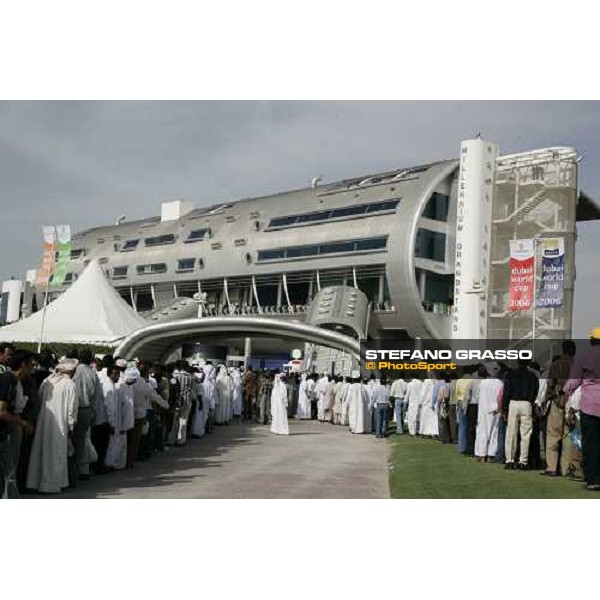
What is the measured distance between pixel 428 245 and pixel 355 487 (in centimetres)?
3585

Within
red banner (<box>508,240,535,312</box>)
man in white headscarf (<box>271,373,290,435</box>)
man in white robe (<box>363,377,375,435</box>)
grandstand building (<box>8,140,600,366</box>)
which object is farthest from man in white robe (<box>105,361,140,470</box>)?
grandstand building (<box>8,140,600,366</box>)

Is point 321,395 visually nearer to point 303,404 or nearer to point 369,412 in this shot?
point 303,404

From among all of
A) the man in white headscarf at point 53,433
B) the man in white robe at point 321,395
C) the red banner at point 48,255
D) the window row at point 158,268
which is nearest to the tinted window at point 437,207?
the window row at point 158,268

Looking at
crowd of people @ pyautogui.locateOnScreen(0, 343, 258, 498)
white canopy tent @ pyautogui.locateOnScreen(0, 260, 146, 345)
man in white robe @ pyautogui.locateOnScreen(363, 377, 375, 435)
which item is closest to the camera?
crowd of people @ pyautogui.locateOnScreen(0, 343, 258, 498)

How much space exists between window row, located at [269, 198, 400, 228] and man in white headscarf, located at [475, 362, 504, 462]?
31497mm

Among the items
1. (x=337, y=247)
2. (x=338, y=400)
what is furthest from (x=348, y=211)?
(x=338, y=400)

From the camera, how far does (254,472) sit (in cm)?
1148

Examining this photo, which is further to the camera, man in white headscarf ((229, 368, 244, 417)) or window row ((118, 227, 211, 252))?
window row ((118, 227, 211, 252))

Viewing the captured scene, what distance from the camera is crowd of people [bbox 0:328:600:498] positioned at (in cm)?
916

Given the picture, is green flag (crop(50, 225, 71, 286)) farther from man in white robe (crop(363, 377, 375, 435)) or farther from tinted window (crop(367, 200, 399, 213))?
tinted window (crop(367, 200, 399, 213))

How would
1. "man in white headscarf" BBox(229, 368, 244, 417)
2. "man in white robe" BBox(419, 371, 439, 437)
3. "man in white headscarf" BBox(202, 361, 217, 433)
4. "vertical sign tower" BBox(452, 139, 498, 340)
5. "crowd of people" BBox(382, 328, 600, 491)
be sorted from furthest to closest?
"vertical sign tower" BBox(452, 139, 498, 340)
"man in white headscarf" BBox(229, 368, 244, 417)
"man in white robe" BBox(419, 371, 439, 437)
"man in white headscarf" BBox(202, 361, 217, 433)
"crowd of people" BBox(382, 328, 600, 491)

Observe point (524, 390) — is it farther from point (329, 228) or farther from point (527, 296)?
point (329, 228)

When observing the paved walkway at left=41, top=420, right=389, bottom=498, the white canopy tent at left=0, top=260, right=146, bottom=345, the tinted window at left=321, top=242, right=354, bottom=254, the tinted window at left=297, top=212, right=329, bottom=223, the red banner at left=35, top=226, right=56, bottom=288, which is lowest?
the paved walkway at left=41, top=420, right=389, bottom=498

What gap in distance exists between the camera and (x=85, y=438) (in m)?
10.2
